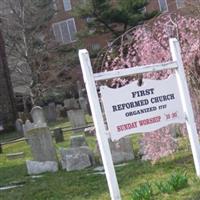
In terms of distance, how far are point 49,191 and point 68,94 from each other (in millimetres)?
39719

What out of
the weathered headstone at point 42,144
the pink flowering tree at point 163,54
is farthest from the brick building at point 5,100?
the pink flowering tree at point 163,54

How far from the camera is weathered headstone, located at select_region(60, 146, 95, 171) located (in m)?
10.5

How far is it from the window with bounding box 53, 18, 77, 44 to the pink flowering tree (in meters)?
47.0

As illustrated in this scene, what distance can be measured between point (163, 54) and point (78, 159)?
280cm

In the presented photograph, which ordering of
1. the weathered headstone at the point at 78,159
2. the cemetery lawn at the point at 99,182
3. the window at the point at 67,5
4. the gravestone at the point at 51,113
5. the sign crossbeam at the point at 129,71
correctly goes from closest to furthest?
1. the sign crossbeam at the point at 129,71
2. the cemetery lawn at the point at 99,182
3. the weathered headstone at the point at 78,159
4. the gravestone at the point at 51,113
5. the window at the point at 67,5

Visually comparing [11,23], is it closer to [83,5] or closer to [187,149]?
[83,5]

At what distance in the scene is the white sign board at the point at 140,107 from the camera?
6703mm

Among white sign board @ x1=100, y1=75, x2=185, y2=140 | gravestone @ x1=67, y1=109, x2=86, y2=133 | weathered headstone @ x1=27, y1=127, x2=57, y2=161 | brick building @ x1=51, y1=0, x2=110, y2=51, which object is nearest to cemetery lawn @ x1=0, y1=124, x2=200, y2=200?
weathered headstone @ x1=27, y1=127, x2=57, y2=161

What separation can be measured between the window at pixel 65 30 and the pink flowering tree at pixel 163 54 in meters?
47.0

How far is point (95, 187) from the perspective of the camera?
851 cm

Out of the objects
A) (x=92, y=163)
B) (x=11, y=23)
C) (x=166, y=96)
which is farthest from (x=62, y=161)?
(x=11, y=23)

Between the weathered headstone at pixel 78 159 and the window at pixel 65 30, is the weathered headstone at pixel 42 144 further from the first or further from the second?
the window at pixel 65 30

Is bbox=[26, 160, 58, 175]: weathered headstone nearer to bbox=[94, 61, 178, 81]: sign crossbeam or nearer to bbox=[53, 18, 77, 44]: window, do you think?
bbox=[94, 61, 178, 81]: sign crossbeam

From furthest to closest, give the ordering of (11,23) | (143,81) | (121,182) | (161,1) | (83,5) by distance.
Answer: (161,1) → (11,23) → (83,5) → (121,182) → (143,81)
